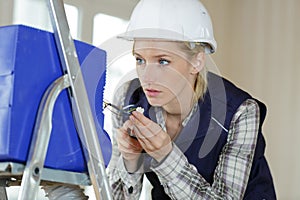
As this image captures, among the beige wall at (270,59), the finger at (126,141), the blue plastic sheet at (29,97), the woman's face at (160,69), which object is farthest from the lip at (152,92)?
the beige wall at (270,59)

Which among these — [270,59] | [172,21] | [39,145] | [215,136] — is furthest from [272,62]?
[39,145]

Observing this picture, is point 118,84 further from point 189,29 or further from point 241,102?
point 241,102

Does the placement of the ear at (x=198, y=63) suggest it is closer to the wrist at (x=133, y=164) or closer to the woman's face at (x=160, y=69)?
the woman's face at (x=160, y=69)

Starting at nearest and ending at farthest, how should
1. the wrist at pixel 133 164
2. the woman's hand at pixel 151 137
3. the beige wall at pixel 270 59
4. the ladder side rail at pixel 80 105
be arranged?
1. the ladder side rail at pixel 80 105
2. the woman's hand at pixel 151 137
3. the wrist at pixel 133 164
4. the beige wall at pixel 270 59

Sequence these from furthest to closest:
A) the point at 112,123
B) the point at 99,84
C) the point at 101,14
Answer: the point at 101,14 → the point at 112,123 → the point at 99,84

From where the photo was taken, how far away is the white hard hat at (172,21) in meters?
1.64

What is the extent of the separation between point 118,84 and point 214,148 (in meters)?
0.40

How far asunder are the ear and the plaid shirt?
0.10 meters

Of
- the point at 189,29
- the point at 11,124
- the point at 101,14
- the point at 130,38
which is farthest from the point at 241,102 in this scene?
the point at 101,14

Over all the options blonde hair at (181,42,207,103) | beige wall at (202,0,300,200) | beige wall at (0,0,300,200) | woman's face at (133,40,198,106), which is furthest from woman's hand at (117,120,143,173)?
beige wall at (202,0,300,200)

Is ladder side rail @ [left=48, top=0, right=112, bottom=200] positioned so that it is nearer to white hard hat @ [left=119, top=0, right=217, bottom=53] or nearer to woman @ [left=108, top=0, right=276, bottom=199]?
woman @ [left=108, top=0, right=276, bottom=199]

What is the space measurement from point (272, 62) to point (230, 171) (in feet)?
4.83

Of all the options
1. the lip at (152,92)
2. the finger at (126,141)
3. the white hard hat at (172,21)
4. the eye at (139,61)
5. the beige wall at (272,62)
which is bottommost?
the beige wall at (272,62)

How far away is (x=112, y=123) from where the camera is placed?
150 cm
